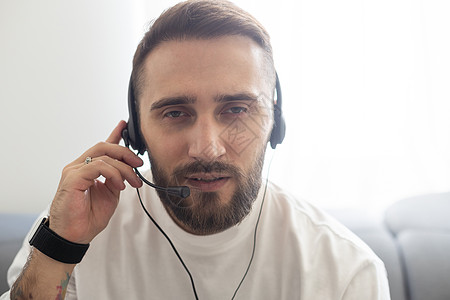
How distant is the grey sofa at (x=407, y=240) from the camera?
1.11 metres

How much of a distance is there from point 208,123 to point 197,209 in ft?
0.72

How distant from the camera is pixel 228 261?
0.91m

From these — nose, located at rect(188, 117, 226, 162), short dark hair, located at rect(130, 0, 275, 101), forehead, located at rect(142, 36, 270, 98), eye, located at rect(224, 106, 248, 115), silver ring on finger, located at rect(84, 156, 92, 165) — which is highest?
short dark hair, located at rect(130, 0, 275, 101)

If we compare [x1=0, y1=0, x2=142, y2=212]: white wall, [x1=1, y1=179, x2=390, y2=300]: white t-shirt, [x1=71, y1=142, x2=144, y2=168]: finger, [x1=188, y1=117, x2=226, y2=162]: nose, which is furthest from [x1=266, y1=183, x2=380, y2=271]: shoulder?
[x1=0, y1=0, x2=142, y2=212]: white wall

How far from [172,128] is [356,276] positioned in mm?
561

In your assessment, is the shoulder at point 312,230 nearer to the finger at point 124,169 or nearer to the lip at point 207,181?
the lip at point 207,181

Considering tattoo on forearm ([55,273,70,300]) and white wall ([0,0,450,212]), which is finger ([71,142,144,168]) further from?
white wall ([0,0,450,212])

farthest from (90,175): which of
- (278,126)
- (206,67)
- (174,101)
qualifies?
(278,126)

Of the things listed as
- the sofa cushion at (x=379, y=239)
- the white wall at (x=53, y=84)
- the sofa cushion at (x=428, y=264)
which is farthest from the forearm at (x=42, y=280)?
the sofa cushion at (x=428, y=264)

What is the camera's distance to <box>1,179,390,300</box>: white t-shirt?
0.87 m

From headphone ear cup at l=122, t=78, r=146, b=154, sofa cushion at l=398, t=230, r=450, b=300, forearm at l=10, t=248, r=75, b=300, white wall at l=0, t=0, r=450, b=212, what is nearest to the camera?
forearm at l=10, t=248, r=75, b=300

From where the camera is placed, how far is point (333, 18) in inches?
56.1

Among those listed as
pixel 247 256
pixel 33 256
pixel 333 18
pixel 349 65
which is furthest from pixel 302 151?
pixel 33 256

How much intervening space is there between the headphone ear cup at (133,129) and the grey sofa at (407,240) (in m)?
0.63
